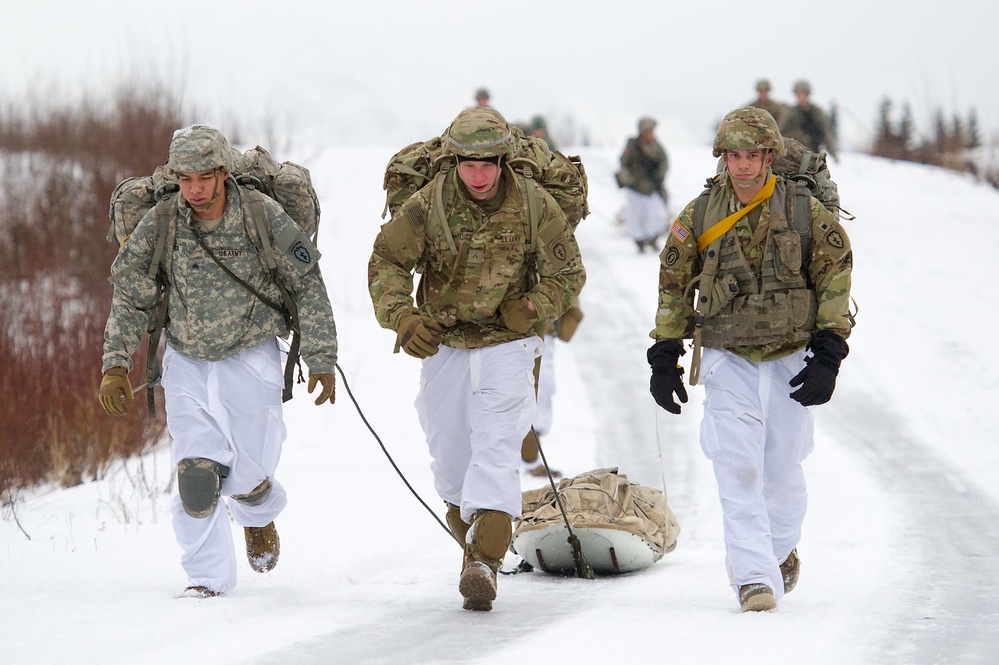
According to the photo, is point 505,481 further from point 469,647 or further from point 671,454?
point 671,454

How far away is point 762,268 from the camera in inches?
220

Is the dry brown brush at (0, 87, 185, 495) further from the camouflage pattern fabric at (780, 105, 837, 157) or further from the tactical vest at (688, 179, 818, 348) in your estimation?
the camouflage pattern fabric at (780, 105, 837, 157)

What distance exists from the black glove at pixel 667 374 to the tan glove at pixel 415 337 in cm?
99

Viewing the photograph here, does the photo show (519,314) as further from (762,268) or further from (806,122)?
(806,122)

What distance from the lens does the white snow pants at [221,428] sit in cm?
580

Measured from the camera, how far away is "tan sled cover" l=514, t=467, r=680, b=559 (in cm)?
638

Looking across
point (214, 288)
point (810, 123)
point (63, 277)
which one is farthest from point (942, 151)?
point (214, 288)

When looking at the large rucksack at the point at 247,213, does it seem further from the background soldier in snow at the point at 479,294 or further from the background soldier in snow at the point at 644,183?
the background soldier in snow at the point at 644,183

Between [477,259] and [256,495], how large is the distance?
1.59m

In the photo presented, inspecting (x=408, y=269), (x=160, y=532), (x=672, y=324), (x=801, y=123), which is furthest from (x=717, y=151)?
(x=801, y=123)

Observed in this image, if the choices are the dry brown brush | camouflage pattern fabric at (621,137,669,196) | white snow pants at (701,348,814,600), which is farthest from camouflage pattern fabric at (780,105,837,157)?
white snow pants at (701,348,814,600)

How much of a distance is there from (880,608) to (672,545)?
1489mm

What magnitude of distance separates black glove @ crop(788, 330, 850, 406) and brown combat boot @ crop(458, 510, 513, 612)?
1423 mm

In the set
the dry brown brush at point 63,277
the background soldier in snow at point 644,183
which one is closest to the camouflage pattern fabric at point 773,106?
the background soldier in snow at point 644,183
